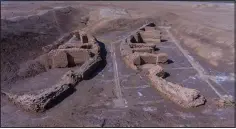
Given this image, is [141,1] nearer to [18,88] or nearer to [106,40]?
[106,40]

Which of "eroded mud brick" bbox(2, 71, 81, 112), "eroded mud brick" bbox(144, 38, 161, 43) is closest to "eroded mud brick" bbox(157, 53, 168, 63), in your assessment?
"eroded mud brick" bbox(144, 38, 161, 43)

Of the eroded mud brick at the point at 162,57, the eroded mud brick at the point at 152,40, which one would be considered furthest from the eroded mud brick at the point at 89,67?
the eroded mud brick at the point at 152,40

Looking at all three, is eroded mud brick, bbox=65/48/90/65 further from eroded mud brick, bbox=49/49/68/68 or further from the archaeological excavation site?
eroded mud brick, bbox=49/49/68/68

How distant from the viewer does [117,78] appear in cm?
1445

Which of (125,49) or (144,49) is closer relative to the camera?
(125,49)

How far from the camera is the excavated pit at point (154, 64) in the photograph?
1145 cm

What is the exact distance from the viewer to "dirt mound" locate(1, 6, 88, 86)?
1772cm

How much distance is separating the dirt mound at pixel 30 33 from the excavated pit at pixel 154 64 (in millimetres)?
6465

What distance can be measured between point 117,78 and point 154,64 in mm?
2882

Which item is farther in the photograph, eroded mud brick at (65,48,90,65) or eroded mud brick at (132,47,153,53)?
eroded mud brick at (132,47,153,53)

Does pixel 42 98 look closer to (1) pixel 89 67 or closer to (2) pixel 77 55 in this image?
(1) pixel 89 67

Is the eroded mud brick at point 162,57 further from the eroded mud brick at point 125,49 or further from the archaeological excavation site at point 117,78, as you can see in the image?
the eroded mud brick at point 125,49

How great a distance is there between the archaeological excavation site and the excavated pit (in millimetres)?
41

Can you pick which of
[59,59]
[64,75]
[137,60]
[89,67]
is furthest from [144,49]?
[64,75]
